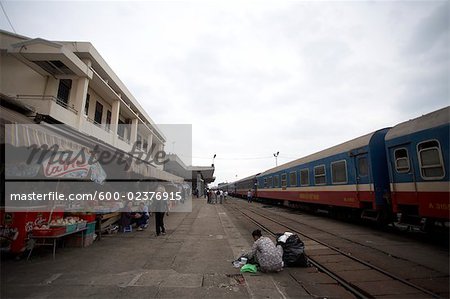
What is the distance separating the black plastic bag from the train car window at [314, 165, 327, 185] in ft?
26.0

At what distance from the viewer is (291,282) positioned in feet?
15.8

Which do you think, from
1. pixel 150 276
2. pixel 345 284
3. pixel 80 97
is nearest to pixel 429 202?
pixel 345 284

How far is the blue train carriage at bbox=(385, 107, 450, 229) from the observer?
658 cm

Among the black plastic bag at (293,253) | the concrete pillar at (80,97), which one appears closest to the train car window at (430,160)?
the black plastic bag at (293,253)

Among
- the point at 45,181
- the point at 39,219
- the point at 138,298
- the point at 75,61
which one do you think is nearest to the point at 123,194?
the point at 45,181

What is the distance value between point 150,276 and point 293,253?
10.1 ft

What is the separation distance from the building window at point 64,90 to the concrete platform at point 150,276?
9435 mm

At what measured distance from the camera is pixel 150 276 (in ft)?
16.7

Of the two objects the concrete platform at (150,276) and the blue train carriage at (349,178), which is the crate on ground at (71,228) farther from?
the blue train carriage at (349,178)

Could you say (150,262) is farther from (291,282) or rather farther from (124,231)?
(124,231)

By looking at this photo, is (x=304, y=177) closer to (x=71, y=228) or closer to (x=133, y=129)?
(x=71, y=228)

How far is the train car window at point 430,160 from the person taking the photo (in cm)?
674

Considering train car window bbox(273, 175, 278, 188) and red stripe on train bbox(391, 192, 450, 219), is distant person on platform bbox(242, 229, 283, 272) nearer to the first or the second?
red stripe on train bbox(391, 192, 450, 219)

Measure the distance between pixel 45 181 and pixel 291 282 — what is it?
748 cm
